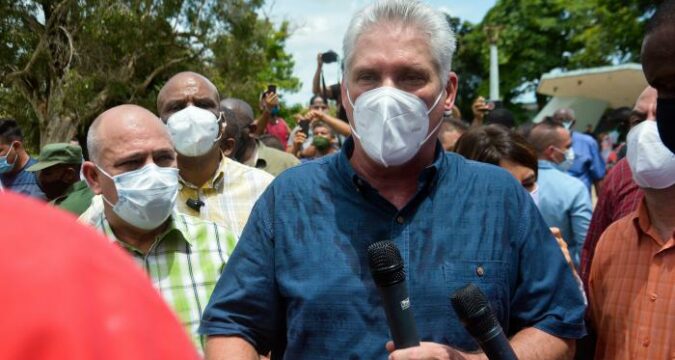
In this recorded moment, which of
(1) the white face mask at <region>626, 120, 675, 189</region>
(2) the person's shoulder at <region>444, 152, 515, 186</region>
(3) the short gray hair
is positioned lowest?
(1) the white face mask at <region>626, 120, 675, 189</region>

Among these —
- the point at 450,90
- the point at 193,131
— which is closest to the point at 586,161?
the point at 193,131

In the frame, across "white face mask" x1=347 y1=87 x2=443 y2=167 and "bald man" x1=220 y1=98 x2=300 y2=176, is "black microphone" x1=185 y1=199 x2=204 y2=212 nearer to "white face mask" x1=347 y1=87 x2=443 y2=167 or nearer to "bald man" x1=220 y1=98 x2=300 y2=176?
"bald man" x1=220 y1=98 x2=300 y2=176

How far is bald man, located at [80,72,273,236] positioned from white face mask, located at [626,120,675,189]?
1.96 meters

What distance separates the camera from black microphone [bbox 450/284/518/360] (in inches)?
71.3

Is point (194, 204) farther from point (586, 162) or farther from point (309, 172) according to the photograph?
point (586, 162)

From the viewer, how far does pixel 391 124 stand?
2500 millimetres

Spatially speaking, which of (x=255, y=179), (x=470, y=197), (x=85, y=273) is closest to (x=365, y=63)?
(x=470, y=197)

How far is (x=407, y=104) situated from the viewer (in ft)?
8.26

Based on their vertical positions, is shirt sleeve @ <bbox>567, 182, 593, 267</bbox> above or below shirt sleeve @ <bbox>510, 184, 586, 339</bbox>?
below

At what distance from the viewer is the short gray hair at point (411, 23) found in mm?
2461

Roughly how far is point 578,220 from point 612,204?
44.2 inches

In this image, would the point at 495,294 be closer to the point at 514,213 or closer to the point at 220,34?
the point at 514,213

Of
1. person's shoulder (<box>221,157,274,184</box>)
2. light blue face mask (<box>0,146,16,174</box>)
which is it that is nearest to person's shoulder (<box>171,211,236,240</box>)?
person's shoulder (<box>221,157,274,184</box>)

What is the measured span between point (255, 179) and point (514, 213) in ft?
8.00
